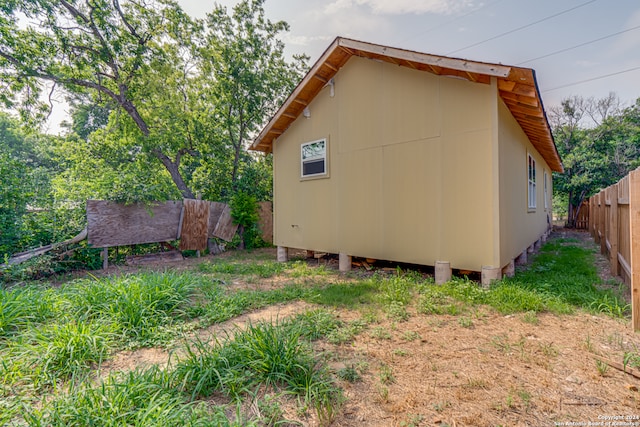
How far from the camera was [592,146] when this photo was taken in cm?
1756

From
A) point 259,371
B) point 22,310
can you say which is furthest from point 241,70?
point 259,371

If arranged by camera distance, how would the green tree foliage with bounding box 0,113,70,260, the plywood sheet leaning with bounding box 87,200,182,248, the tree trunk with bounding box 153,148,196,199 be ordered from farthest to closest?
the tree trunk with bounding box 153,148,196,199 < the plywood sheet leaning with bounding box 87,200,182,248 < the green tree foliage with bounding box 0,113,70,260

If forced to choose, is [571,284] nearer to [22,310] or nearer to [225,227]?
[22,310]

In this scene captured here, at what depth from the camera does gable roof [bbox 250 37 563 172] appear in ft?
14.0

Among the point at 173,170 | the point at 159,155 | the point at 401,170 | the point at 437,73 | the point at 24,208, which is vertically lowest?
the point at 24,208

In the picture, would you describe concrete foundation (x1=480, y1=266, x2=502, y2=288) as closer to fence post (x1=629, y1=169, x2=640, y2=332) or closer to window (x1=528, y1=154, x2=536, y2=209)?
fence post (x1=629, y1=169, x2=640, y2=332)

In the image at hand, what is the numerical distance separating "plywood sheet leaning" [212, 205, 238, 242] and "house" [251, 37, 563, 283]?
9.81 feet

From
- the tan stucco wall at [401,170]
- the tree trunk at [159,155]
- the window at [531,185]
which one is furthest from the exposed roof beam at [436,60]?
the tree trunk at [159,155]

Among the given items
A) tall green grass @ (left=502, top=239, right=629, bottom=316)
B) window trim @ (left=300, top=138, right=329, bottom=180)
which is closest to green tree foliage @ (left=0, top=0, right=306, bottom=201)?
window trim @ (left=300, top=138, right=329, bottom=180)

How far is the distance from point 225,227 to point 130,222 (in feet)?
9.51

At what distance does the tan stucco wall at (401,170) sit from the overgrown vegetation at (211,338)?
0.83 m

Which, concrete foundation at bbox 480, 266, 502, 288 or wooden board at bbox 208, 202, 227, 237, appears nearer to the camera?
concrete foundation at bbox 480, 266, 502, 288

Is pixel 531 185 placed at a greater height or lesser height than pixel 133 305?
greater

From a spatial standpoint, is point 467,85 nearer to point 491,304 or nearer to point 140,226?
point 491,304
